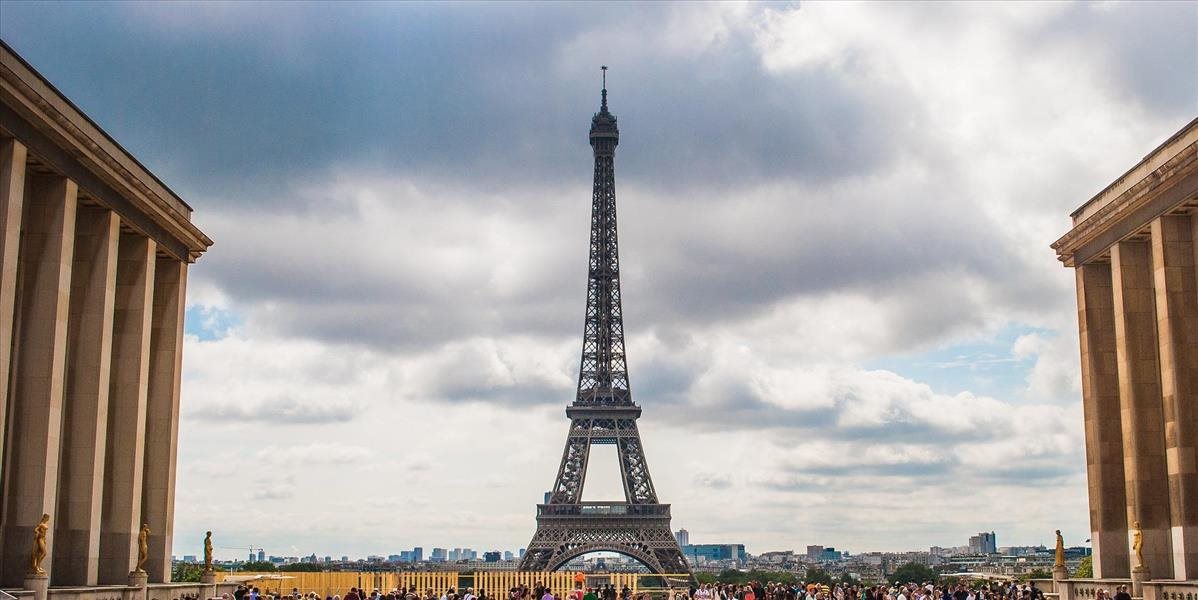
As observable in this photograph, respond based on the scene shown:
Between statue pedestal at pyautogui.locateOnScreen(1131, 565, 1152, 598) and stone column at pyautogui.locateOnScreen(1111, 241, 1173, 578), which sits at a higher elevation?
stone column at pyautogui.locateOnScreen(1111, 241, 1173, 578)

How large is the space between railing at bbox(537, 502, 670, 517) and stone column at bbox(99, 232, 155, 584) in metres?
85.7

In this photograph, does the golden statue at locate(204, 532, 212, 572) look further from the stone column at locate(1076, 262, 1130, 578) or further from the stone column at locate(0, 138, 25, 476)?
the stone column at locate(1076, 262, 1130, 578)

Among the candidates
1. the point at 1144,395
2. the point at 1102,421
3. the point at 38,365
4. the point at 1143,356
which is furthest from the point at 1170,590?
the point at 38,365

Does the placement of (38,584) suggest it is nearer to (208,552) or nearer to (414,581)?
(208,552)

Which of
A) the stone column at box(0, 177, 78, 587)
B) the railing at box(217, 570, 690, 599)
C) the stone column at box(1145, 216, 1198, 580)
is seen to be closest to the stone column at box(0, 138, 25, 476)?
the stone column at box(0, 177, 78, 587)

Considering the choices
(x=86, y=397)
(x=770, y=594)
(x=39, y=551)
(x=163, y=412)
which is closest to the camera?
(x=39, y=551)

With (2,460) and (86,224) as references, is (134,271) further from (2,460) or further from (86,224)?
(2,460)

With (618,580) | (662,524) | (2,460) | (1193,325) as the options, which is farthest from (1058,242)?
(662,524)

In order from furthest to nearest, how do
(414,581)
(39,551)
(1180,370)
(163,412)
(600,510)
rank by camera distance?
(600,510) → (414,581) → (163,412) → (1180,370) → (39,551)

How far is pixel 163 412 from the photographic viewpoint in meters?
48.4

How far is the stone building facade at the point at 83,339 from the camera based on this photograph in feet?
120

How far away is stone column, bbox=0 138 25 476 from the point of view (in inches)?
1329

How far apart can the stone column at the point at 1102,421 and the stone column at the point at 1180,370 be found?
5540 mm

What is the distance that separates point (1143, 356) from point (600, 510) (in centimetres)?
8813
